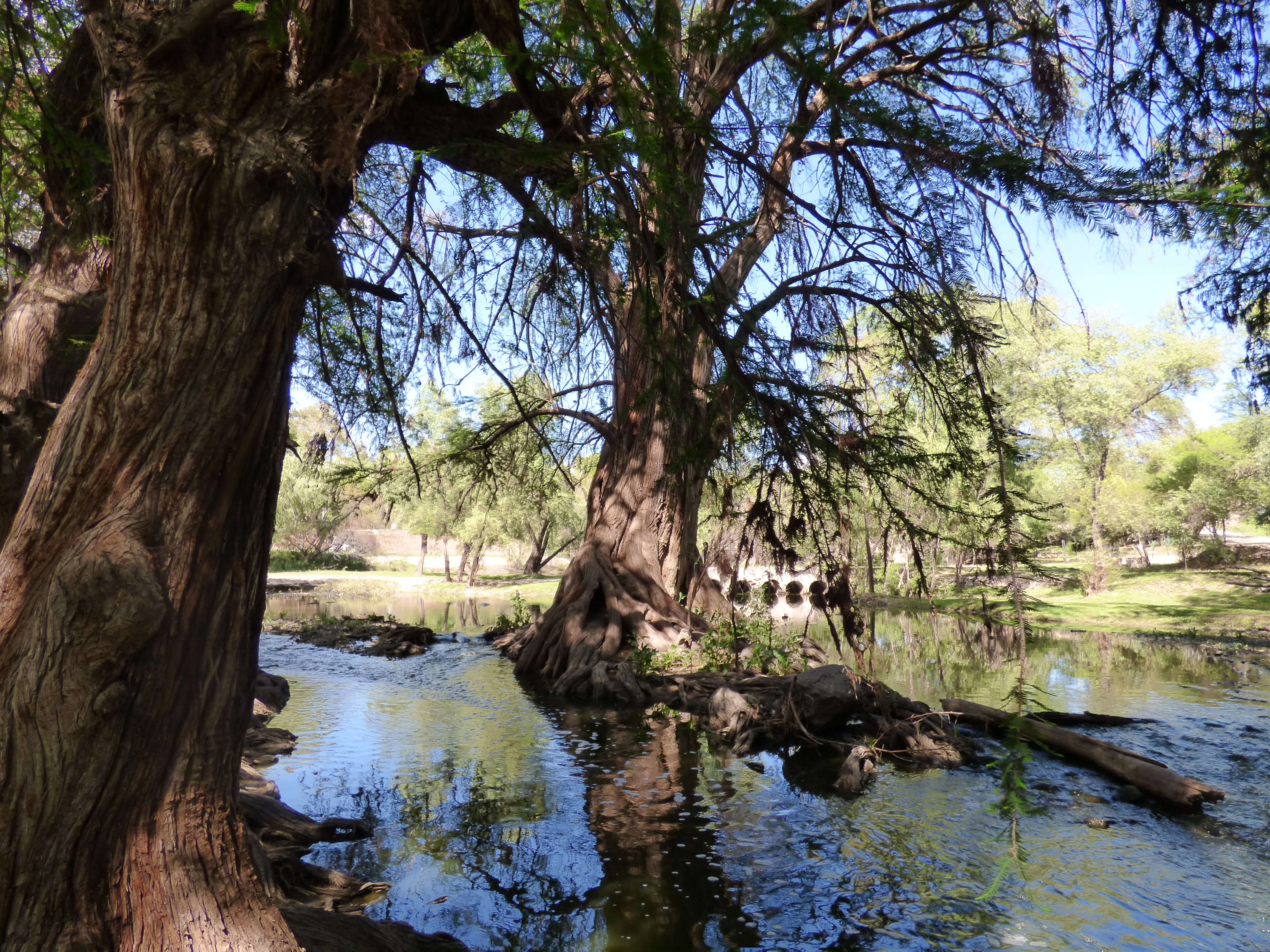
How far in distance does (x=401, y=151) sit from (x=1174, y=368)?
37346 mm

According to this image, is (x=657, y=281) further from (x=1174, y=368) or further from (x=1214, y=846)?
(x=1174, y=368)

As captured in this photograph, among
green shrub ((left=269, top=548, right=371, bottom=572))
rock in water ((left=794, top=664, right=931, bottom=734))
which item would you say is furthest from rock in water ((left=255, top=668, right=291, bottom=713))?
green shrub ((left=269, top=548, right=371, bottom=572))

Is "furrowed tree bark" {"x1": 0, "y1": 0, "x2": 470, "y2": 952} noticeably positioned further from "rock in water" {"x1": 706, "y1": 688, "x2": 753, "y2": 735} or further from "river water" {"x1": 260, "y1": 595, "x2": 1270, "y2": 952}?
"rock in water" {"x1": 706, "y1": 688, "x2": 753, "y2": 735}

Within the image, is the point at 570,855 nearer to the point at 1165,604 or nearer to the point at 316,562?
the point at 1165,604

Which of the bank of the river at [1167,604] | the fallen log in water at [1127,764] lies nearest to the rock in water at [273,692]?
the fallen log in water at [1127,764]

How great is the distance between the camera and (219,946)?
2684 mm

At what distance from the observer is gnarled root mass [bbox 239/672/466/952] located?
10.5ft

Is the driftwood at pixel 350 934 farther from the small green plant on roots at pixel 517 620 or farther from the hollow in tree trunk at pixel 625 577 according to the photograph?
the small green plant on roots at pixel 517 620

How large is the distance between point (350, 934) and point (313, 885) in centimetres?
136

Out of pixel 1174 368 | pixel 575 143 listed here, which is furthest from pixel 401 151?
pixel 1174 368

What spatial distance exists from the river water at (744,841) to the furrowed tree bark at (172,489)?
80.8 inches

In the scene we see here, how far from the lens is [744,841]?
584cm

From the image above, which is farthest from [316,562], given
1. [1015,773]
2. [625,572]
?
[1015,773]

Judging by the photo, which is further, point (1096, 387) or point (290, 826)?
point (1096, 387)
